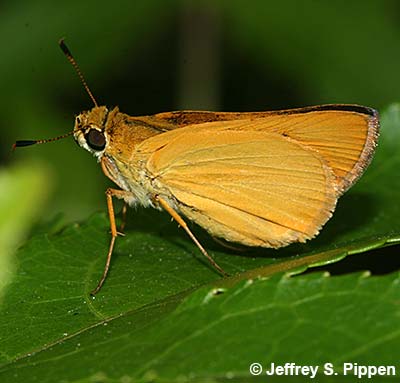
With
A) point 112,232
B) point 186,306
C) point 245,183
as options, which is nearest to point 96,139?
point 112,232

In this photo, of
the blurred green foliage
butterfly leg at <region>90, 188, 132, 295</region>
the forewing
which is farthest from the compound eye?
the blurred green foliage

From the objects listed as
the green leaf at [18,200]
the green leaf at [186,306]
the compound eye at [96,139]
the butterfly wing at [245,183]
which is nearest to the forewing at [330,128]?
the butterfly wing at [245,183]

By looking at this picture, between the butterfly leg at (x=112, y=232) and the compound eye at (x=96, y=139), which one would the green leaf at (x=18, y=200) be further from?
the compound eye at (x=96, y=139)

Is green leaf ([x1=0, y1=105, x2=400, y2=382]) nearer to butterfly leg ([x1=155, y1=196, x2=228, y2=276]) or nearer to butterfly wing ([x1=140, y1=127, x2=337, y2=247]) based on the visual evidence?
butterfly leg ([x1=155, y1=196, x2=228, y2=276])

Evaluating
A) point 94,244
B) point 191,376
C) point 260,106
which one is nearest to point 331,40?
point 260,106

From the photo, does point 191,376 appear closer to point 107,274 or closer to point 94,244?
point 107,274

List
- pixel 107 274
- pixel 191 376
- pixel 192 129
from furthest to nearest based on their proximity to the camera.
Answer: pixel 192 129, pixel 107 274, pixel 191 376
